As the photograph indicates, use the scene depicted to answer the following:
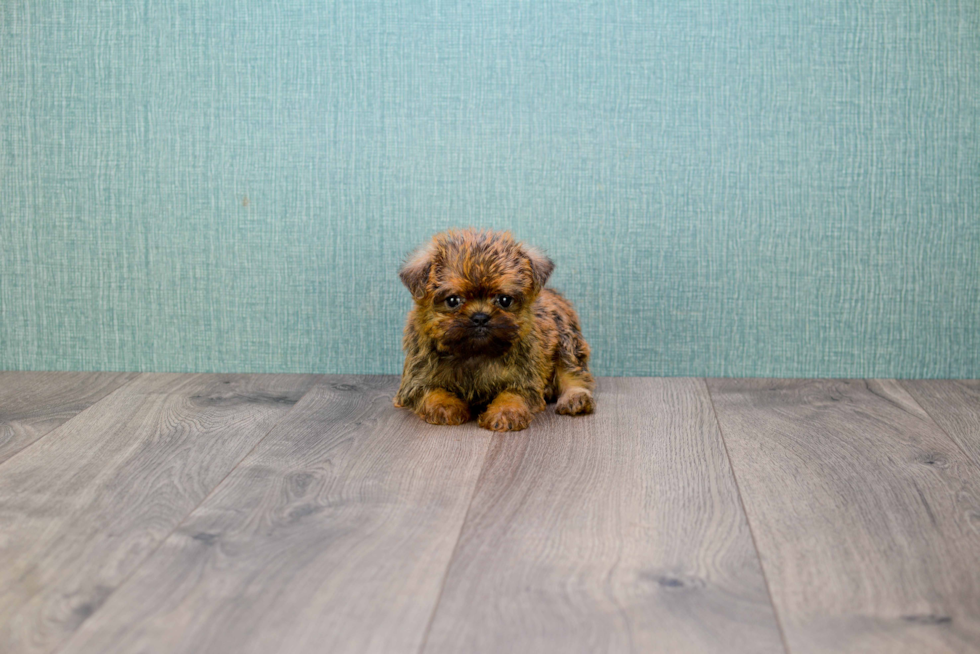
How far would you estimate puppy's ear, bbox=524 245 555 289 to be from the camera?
2.00m

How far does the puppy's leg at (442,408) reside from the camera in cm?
198

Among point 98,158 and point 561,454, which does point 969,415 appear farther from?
point 98,158

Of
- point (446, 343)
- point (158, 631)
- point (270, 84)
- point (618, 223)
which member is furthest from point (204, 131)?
point (158, 631)

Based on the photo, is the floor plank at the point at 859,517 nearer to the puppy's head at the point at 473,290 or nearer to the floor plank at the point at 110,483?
the puppy's head at the point at 473,290

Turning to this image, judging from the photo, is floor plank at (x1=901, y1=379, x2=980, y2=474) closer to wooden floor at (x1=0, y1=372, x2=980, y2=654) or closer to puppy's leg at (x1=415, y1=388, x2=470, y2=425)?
wooden floor at (x1=0, y1=372, x2=980, y2=654)

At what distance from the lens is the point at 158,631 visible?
1108mm

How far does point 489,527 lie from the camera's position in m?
1.42

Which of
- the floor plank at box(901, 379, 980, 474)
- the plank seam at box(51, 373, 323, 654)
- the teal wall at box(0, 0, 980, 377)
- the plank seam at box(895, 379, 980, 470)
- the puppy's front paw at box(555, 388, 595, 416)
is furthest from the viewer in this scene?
the teal wall at box(0, 0, 980, 377)

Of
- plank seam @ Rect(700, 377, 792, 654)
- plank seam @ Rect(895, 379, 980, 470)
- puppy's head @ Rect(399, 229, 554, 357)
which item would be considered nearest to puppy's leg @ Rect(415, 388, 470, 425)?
puppy's head @ Rect(399, 229, 554, 357)

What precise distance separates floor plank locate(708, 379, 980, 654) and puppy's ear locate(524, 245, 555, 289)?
519 mm

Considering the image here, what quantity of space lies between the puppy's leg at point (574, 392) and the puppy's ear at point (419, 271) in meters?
0.42

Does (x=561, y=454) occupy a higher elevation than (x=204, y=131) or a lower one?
lower

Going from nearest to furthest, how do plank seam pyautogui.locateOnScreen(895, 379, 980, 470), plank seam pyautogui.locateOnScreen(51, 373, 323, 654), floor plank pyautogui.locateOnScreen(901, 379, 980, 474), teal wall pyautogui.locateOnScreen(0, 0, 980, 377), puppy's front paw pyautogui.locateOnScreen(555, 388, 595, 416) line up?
plank seam pyautogui.locateOnScreen(51, 373, 323, 654) → plank seam pyautogui.locateOnScreen(895, 379, 980, 470) → floor plank pyautogui.locateOnScreen(901, 379, 980, 474) → puppy's front paw pyautogui.locateOnScreen(555, 388, 595, 416) → teal wall pyautogui.locateOnScreen(0, 0, 980, 377)

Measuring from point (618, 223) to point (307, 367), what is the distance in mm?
931
